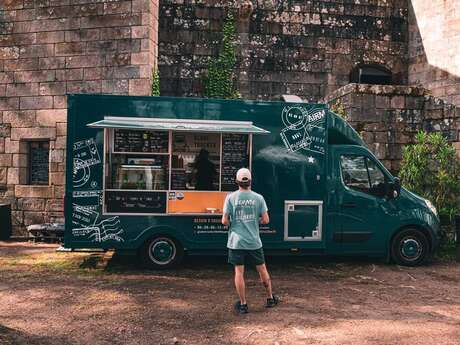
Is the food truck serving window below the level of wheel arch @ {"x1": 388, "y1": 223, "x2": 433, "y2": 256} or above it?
above

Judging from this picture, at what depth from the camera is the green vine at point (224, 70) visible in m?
11.4

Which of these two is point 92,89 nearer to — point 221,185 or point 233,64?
point 233,64

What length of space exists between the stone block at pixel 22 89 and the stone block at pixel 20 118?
426 millimetres

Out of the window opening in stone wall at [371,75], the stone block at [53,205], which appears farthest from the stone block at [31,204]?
the window opening in stone wall at [371,75]

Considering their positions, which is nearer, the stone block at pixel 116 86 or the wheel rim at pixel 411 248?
the wheel rim at pixel 411 248

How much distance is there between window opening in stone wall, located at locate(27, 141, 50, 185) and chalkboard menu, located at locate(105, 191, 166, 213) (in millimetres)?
4673

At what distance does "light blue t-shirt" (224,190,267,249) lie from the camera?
504 centimetres

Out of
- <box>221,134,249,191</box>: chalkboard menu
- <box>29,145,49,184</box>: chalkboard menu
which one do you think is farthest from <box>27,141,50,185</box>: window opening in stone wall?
<box>221,134,249,191</box>: chalkboard menu

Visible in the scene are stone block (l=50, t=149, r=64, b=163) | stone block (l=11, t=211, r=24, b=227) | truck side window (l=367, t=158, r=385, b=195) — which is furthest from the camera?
stone block (l=11, t=211, r=24, b=227)

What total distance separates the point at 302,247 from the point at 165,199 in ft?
7.73

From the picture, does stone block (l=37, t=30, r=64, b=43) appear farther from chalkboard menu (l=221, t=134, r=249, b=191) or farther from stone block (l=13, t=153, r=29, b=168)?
chalkboard menu (l=221, t=134, r=249, b=191)

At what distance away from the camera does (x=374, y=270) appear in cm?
723

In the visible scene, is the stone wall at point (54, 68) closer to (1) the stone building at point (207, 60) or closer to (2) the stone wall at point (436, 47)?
(1) the stone building at point (207, 60)

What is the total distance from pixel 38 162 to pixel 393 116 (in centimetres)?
843
